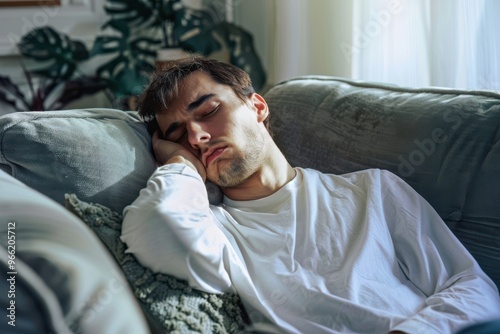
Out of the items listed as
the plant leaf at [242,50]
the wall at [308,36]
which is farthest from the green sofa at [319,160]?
the plant leaf at [242,50]

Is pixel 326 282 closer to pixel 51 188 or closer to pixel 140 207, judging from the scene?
pixel 140 207

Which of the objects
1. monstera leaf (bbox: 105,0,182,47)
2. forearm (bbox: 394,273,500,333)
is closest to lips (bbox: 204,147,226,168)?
forearm (bbox: 394,273,500,333)

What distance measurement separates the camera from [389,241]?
141cm

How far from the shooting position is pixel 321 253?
1.37 meters

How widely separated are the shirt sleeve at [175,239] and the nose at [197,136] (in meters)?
0.23

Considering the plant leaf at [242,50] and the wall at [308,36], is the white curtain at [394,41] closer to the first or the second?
the wall at [308,36]

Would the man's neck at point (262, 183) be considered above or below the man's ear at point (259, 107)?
below

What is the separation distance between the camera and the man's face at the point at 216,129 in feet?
4.92

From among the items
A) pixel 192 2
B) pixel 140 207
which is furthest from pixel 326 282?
pixel 192 2

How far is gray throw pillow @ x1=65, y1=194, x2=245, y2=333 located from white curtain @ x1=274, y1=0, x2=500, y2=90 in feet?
4.41

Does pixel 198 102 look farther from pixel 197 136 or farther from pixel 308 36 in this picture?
pixel 308 36

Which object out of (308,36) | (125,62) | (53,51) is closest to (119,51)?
(125,62)

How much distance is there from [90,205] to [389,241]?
0.62m

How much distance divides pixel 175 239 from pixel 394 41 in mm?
1598
